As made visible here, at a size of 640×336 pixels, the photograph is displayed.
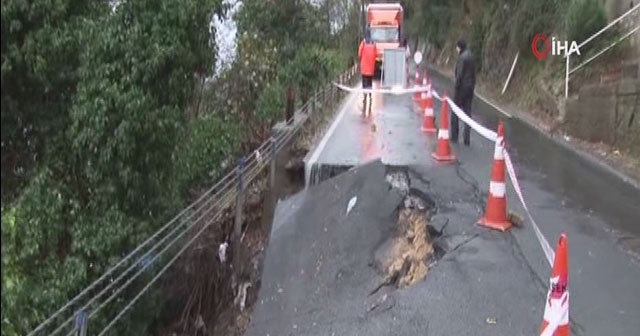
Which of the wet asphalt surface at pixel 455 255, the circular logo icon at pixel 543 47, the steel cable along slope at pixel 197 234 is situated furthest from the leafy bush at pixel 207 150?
the circular logo icon at pixel 543 47

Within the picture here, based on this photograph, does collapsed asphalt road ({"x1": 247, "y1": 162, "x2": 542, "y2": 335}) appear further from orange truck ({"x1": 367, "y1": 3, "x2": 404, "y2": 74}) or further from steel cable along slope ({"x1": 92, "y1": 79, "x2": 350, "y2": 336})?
orange truck ({"x1": 367, "y1": 3, "x2": 404, "y2": 74})

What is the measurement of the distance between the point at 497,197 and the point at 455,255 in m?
0.88

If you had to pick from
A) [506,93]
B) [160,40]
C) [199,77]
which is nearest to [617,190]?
[199,77]

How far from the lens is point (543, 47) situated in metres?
25.6

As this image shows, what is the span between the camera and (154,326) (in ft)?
29.9

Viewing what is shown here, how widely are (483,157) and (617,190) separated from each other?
7.31ft

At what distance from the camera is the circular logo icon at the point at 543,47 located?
2489 centimetres

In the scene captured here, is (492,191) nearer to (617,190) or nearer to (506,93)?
(617,190)

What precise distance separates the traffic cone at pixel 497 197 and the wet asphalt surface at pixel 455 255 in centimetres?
14

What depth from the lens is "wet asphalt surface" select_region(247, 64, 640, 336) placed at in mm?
6090

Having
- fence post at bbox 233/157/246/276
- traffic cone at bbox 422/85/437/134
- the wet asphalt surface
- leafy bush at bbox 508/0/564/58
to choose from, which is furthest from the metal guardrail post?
leafy bush at bbox 508/0/564/58

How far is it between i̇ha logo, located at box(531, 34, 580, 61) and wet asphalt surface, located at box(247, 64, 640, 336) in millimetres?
7586

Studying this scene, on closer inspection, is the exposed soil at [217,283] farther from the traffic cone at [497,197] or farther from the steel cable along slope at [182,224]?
the traffic cone at [497,197]

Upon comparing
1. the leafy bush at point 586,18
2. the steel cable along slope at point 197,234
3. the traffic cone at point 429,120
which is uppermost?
the leafy bush at point 586,18
